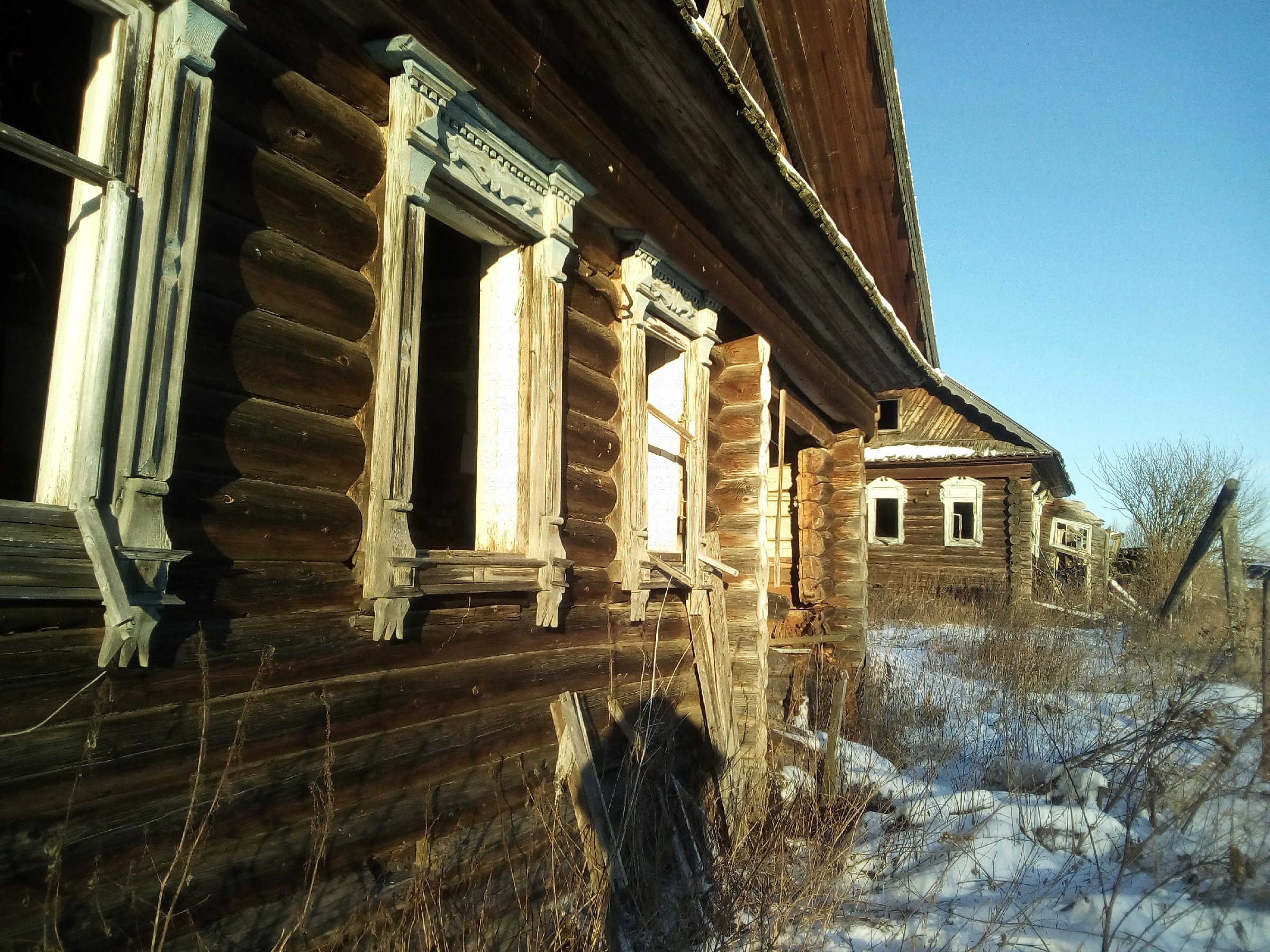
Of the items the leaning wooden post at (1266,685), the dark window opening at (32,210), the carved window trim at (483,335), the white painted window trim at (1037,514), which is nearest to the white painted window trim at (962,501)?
the white painted window trim at (1037,514)

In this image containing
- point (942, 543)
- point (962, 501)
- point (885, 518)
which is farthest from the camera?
point (885, 518)

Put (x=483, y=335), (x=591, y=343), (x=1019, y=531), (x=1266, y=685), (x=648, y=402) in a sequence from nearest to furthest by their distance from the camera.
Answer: (x=483, y=335) < (x=591, y=343) < (x=648, y=402) < (x=1266, y=685) < (x=1019, y=531)

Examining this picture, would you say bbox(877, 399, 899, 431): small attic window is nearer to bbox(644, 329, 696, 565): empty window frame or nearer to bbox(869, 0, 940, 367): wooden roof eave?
bbox(869, 0, 940, 367): wooden roof eave

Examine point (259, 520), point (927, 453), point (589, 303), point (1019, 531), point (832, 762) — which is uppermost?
point (927, 453)

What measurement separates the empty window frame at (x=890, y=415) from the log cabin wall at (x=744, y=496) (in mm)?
16131

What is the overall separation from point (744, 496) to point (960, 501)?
16.1 meters

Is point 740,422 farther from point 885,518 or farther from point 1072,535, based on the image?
point 1072,535

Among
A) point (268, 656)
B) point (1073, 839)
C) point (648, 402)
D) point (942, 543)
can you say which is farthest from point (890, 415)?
point (268, 656)

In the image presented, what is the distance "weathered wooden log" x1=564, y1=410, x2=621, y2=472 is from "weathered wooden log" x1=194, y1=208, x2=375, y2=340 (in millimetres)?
1191

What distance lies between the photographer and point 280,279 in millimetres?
2348

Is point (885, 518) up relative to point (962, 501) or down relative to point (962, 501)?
down

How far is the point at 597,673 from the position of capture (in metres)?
3.84

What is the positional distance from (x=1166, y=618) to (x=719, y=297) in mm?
6320

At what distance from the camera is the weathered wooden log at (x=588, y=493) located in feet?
12.1
